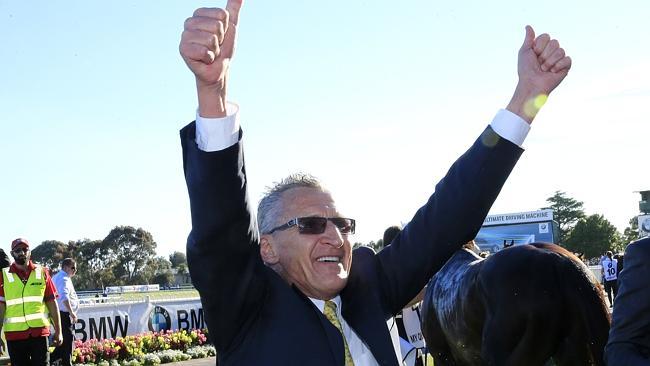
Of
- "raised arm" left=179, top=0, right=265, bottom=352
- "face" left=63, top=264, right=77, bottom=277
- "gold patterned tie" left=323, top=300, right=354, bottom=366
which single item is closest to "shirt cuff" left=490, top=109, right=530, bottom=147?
"gold patterned tie" left=323, top=300, right=354, bottom=366

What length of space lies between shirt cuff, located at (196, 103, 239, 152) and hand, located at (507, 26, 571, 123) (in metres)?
0.92

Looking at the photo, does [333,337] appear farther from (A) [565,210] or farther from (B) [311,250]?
(A) [565,210]

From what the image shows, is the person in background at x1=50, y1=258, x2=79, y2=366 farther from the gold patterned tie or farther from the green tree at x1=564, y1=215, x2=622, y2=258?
the green tree at x1=564, y1=215, x2=622, y2=258

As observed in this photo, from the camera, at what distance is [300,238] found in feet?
6.97

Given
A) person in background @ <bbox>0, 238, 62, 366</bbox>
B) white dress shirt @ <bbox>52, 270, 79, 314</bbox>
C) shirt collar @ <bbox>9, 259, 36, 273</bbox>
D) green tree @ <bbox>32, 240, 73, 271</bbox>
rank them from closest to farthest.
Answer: person in background @ <bbox>0, 238, 62, 366</bbox>
shirt collar @ <bbox>9, 259, 36, 273</bbox>
white dress shirt @ <bbox>52, 270, 79, 314</bbox>
green tree @ <bbox>32, 240, 73, 271</bbox>

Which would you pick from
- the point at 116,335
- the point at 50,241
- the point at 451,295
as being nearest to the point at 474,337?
the point at 451,295

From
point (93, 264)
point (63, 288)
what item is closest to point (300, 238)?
point (63, 288)

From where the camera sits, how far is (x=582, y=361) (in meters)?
4.81

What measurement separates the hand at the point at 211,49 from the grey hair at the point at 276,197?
51 cm

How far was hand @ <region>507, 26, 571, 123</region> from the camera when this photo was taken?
218 centimetres

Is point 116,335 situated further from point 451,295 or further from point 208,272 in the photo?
point 208,272

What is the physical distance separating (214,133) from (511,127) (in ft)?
3.07

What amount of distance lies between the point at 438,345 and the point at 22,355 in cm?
422

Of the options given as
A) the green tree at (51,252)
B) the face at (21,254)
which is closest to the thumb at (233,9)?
the face at (21,254)
